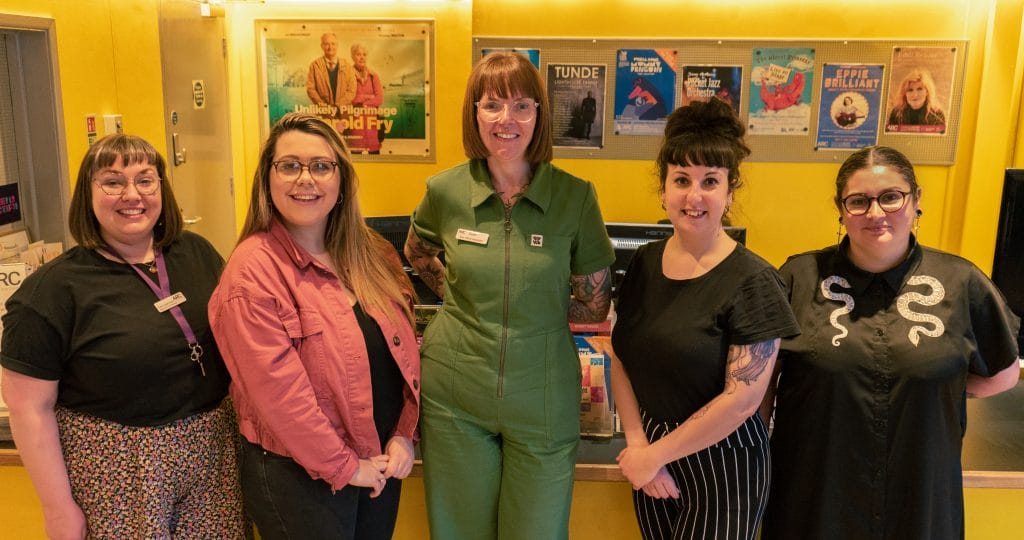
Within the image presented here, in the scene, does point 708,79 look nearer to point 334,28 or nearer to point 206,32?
point 334,28

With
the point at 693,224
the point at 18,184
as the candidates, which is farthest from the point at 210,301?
the point at 18,184

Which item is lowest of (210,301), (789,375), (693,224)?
(789,375)

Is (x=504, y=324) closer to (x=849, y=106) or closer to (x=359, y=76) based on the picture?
A: (x=359, y=76)

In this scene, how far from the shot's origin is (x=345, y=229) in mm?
1811

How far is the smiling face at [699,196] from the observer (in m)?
1.70

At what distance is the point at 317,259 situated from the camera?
176cm

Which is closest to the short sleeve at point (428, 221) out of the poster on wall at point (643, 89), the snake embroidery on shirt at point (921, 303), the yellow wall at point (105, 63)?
the snake embroidery on shirt at point (921, 303)

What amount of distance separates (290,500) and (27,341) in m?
0.61

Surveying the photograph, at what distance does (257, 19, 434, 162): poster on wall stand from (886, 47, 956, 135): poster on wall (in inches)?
116

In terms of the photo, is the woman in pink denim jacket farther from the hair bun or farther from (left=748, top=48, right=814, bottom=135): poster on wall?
(left=748, top=48, right=814, bottom=135): poster on wall

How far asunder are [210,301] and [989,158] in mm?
4962

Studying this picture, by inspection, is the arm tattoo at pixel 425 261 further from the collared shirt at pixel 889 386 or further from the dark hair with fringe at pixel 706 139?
the collared shirt at pixel 889 386

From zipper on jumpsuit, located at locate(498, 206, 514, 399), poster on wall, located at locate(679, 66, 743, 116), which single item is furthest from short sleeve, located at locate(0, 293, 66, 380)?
poster on wall, located at locate(679, 66, 743, 116)

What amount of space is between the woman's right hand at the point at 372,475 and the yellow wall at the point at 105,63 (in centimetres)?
270
